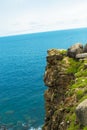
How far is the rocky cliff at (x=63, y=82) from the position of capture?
113 feet

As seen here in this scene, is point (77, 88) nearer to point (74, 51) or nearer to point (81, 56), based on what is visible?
point (81, 56)

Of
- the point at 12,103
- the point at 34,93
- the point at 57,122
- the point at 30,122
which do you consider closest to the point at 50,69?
the point at 57,122

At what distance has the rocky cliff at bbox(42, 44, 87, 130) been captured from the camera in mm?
34416

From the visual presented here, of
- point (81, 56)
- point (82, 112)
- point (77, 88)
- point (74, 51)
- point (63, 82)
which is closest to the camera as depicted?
point (82, 112)

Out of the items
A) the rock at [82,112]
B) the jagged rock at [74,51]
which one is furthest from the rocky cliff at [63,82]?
the rock at [82,112]

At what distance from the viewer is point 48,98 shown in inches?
1951

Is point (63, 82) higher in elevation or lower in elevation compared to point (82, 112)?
lower

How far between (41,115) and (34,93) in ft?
91.2

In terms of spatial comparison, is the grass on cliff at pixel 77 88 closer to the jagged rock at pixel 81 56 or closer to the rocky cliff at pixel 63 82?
the rocky cliff at pixel 63 82

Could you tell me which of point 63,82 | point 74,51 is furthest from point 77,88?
point 74,51

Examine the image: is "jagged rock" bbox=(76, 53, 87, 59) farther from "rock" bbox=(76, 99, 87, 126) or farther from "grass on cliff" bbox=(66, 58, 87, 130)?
"rock" bbox=(76, 99, 87, 126)

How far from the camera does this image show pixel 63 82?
4566 centimetres

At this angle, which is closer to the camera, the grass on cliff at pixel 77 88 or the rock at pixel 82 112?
the rock at pixel 82 112

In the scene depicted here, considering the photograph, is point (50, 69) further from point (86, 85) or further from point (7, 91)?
point (7, 91)
